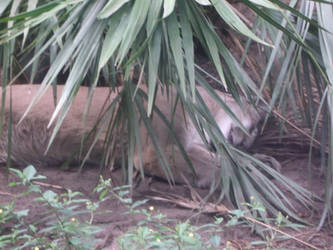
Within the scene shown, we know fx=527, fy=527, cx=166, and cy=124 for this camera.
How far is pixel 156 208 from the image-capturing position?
8.50ft

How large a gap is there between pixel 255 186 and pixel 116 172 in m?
0.95

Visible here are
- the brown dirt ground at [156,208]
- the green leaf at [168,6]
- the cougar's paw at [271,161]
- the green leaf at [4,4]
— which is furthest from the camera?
the cougar's paw at [271,161]

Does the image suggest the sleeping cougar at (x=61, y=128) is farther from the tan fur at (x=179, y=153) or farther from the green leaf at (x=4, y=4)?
the green leaf at (x=4, y=4)

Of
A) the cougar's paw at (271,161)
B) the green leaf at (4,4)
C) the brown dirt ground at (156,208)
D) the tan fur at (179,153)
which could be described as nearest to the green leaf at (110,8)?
the green leaf at (4,4)

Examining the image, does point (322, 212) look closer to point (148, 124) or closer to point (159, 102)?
point (148, 124)

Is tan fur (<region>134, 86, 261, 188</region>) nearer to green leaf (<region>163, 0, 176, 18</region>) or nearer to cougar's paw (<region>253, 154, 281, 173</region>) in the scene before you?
cougar's paw (<region>253, 154, 281, 173</region>)

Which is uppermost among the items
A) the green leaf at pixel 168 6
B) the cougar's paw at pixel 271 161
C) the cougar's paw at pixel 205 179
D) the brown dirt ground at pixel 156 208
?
the green leaf at pixel 168 6

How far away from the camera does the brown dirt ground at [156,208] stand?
230 centimetres

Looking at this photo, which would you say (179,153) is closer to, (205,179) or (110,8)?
(205,179)

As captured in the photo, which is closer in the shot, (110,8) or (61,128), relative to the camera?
(110,8)

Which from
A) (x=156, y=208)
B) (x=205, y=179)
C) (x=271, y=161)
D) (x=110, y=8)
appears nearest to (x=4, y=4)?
(x=110, y=8)

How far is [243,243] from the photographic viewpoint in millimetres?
2250

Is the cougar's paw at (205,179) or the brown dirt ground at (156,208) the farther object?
the cougar's paw at (205,179)

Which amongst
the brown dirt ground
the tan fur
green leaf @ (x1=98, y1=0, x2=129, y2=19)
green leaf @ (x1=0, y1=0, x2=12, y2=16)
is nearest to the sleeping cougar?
the tan fur
